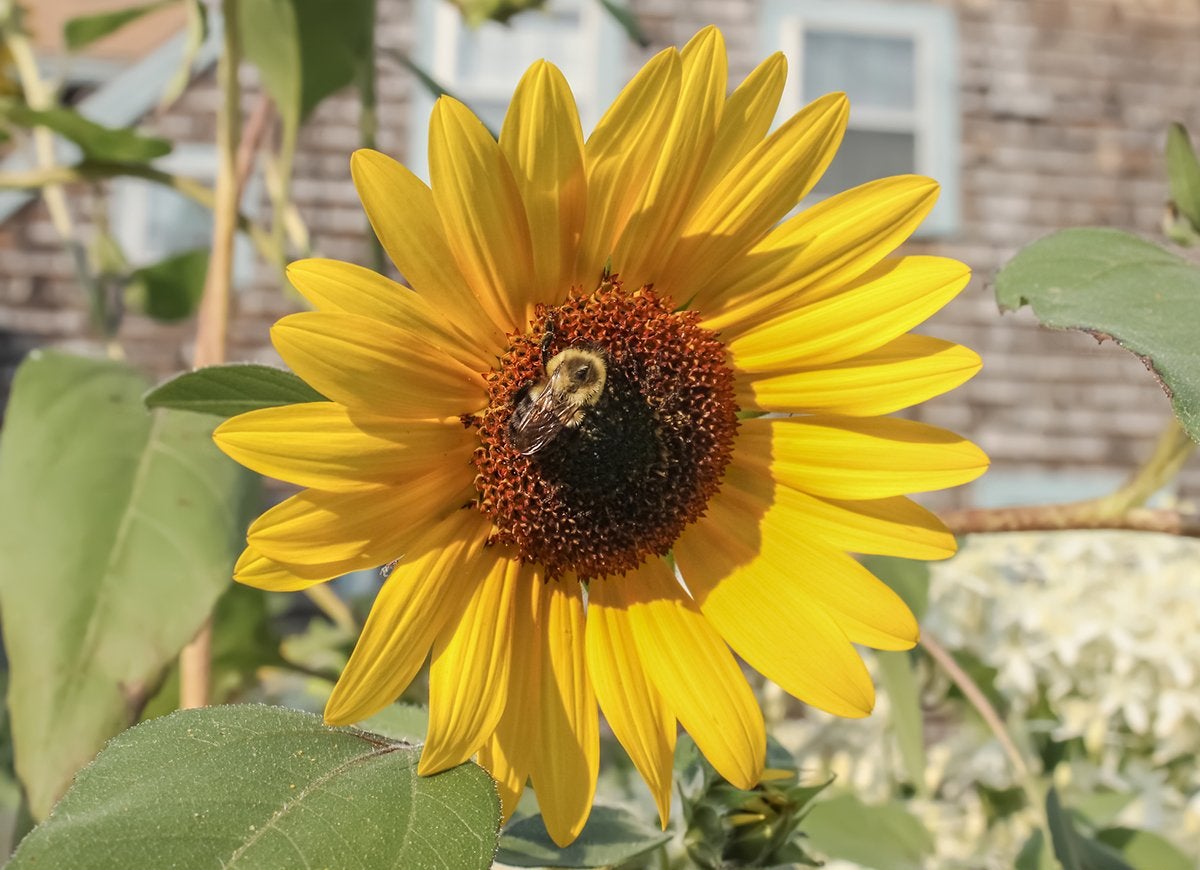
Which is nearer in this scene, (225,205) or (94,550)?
(94,550)

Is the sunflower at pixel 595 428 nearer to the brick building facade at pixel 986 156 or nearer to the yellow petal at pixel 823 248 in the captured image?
the yellow petal at pixel 823 248

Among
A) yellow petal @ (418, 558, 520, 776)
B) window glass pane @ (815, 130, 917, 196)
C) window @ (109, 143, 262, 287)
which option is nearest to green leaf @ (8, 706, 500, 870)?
yellow petal @ (418, 558, 520, 776)

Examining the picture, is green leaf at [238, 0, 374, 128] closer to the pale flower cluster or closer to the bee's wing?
the bee's wing

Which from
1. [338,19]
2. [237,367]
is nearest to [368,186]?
[237,367]

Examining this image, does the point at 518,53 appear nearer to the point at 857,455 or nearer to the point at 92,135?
the point at 92,135

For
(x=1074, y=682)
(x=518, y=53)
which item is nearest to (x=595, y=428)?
(x=1074, y=682)
